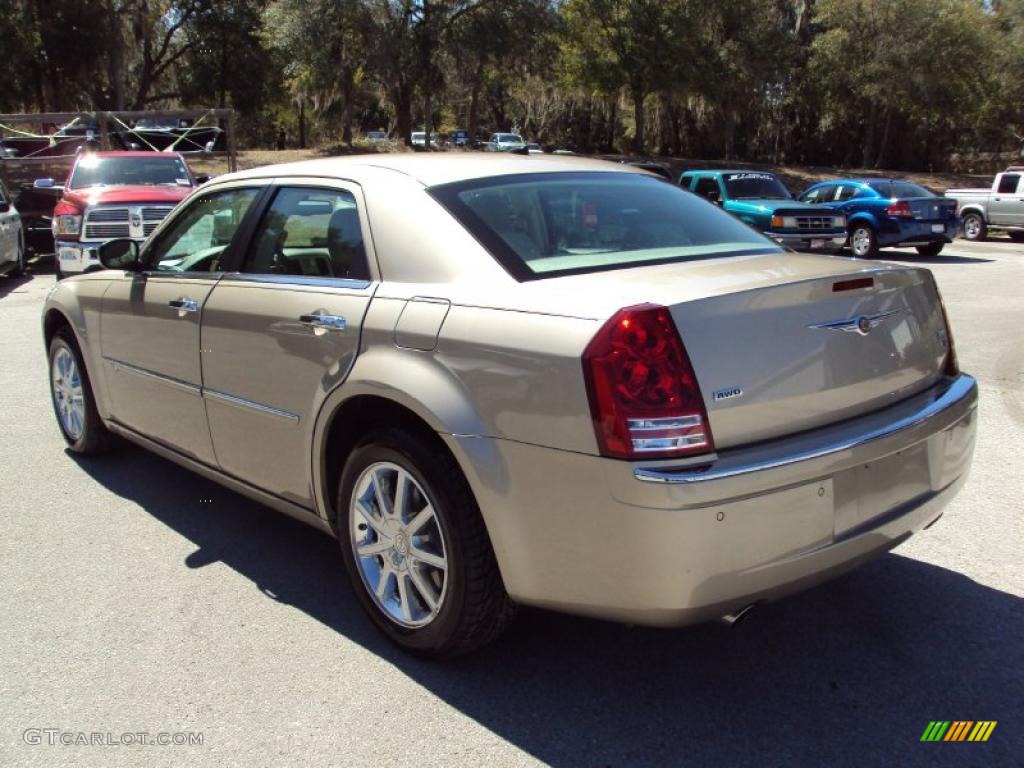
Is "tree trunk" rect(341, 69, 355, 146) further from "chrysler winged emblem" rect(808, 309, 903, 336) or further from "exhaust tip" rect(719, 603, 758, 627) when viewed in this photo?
"exhaust tip" rect(719, 603, 758, 627)

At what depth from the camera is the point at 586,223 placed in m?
3.55

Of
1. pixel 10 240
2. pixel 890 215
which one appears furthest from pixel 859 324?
pixel 890 215

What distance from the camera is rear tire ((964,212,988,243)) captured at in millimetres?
22500

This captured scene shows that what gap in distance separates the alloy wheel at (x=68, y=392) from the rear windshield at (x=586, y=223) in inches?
127

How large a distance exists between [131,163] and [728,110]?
3361 centimetres

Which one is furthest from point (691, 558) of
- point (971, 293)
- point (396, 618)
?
point (971, 293)

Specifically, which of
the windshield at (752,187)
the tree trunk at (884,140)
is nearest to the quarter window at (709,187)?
the windshield at (752,187)

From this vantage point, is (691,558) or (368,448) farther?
(368,448)

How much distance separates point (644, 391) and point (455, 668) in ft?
4.35

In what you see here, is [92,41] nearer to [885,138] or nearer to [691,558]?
[885,138]

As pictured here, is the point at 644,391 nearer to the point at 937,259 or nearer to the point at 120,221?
the point at 120,221

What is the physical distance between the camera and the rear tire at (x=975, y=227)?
73.8 ft

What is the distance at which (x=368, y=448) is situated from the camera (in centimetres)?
324

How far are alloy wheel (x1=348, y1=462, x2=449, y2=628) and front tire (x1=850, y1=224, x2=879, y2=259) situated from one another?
54.3ft
